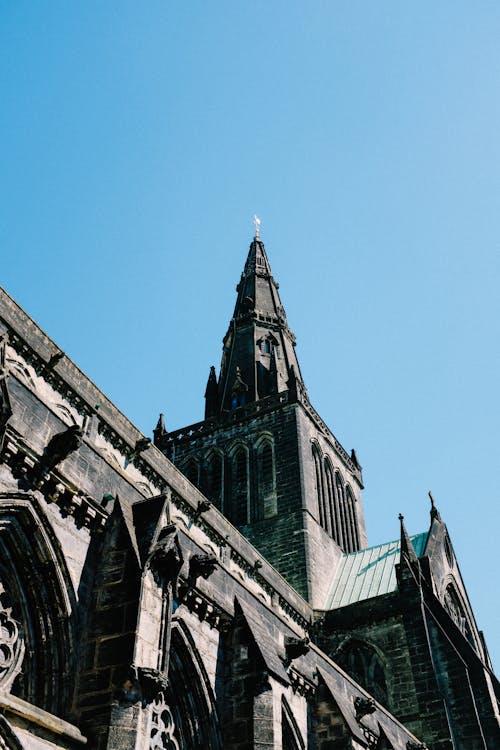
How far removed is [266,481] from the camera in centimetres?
3503

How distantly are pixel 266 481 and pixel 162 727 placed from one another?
24.3m

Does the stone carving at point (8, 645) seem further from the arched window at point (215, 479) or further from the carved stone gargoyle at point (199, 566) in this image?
the arched window at point (215, 479)

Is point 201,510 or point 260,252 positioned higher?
point 260,252

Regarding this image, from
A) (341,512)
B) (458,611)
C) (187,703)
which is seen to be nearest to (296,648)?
(187,703)

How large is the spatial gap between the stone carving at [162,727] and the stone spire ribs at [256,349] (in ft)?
87.8

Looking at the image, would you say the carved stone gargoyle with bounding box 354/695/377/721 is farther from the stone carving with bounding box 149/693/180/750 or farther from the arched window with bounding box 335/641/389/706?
the arched window with bounding box 335/641/389/706

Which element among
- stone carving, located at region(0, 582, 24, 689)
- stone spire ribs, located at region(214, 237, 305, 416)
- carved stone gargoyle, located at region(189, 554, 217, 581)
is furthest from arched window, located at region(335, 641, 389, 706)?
stone carving, located at region(0, 582, 24, 689)

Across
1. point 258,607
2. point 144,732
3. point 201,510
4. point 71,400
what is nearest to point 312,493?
point 201,510

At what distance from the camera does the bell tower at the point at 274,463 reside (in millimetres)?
32562

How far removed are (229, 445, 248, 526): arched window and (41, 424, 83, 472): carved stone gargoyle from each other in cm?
2463

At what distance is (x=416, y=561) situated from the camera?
2720cm

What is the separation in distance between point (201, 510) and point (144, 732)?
655 inches

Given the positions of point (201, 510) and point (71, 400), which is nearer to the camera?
point (71, 400)

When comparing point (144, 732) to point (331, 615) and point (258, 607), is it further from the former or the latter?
point (331, 615)
